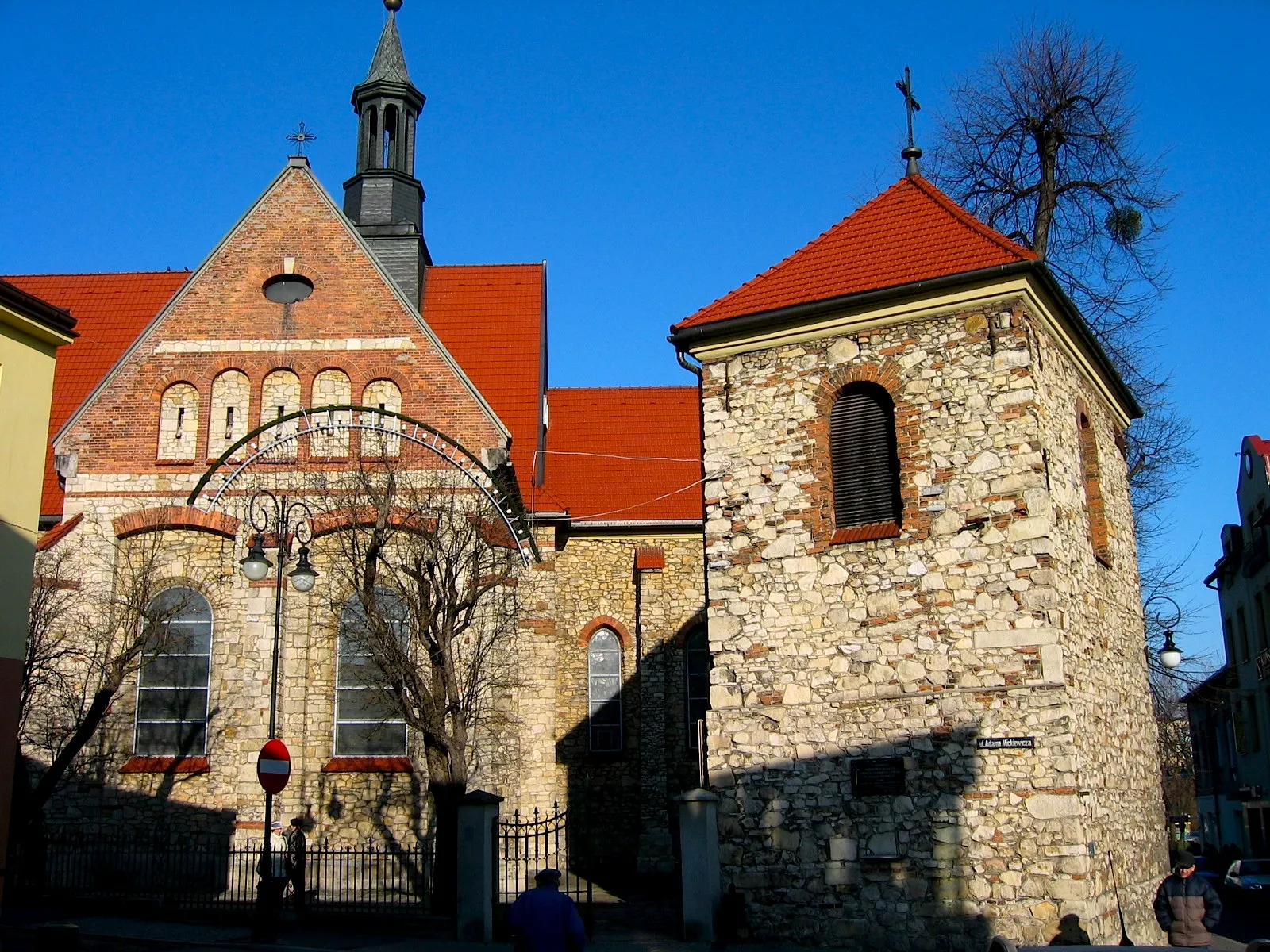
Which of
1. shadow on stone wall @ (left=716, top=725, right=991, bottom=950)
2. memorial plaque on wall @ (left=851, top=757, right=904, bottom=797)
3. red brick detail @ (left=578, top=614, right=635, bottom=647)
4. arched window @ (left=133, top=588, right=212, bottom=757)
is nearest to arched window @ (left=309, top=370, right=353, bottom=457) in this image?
arched window @ (left=133, top=588, right=212, bottom=757)

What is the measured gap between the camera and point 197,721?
69.2 feet

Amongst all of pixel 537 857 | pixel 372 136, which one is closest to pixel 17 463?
pixel 537 857

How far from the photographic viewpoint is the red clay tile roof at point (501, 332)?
79.3 ft

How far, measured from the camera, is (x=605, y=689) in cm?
2484

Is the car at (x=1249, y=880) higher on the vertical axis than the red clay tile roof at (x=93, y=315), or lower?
lower

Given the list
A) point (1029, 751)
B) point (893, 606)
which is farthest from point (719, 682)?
point (1029, 751)

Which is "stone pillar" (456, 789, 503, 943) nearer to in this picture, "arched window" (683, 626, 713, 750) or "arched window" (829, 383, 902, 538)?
"arched window" (829, 383, 902, 538)

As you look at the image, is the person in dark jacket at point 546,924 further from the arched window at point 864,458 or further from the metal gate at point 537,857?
the arched window at point 864,458

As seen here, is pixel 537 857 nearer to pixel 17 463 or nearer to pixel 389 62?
pixel 17 463

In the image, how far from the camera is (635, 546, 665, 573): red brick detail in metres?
24.6

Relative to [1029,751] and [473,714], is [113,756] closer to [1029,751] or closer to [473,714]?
[473,714]

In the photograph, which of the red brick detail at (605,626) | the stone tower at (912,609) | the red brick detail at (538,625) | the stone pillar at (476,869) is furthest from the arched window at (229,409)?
the stone pillar at (476,869)

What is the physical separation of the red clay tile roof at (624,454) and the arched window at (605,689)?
2.63 metres

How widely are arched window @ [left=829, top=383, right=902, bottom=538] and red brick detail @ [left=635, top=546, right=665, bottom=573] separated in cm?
1030
